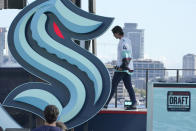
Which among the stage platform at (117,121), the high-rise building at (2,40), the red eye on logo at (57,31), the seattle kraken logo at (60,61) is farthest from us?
the stage platform at (117,121)

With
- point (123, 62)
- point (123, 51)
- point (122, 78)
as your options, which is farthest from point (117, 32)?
point (122, 78)

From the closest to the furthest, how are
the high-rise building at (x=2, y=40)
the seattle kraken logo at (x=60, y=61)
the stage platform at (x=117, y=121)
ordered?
1. the high-rise building at (x=2, y=40)
2. the seattle kraken logo at (x=60, y=61)
3. the stage platform at (x=117, y=121)

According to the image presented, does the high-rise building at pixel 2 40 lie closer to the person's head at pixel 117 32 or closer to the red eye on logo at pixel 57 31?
the red eye on logo at pixel 57 31

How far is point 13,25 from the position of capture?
35.6 ft

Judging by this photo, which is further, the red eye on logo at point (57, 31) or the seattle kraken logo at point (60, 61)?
the red eye on logo at point (57, 31)

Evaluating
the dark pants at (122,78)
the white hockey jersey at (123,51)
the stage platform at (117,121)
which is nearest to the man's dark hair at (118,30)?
the white hockey jersey at (123,51)

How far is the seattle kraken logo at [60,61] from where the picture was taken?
10797mm

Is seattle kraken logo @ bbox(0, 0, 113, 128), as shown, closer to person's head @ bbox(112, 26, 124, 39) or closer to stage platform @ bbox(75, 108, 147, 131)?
person's head @ bbox(112, 26, 124, 39)

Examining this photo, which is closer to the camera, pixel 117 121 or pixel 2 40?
pixel 2 40

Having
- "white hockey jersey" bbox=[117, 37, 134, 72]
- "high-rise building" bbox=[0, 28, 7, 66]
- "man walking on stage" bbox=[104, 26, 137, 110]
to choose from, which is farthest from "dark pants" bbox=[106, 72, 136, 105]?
"high-rise building" bbox=[0, 28, 7, 66]

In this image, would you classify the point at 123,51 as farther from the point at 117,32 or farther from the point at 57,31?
the point at 57,31

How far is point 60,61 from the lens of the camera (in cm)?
1088

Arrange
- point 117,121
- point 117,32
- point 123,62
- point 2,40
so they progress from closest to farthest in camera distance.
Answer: point 2,40
point 123,62
point 117,32
point 117,121

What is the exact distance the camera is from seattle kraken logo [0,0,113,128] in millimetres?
10797
